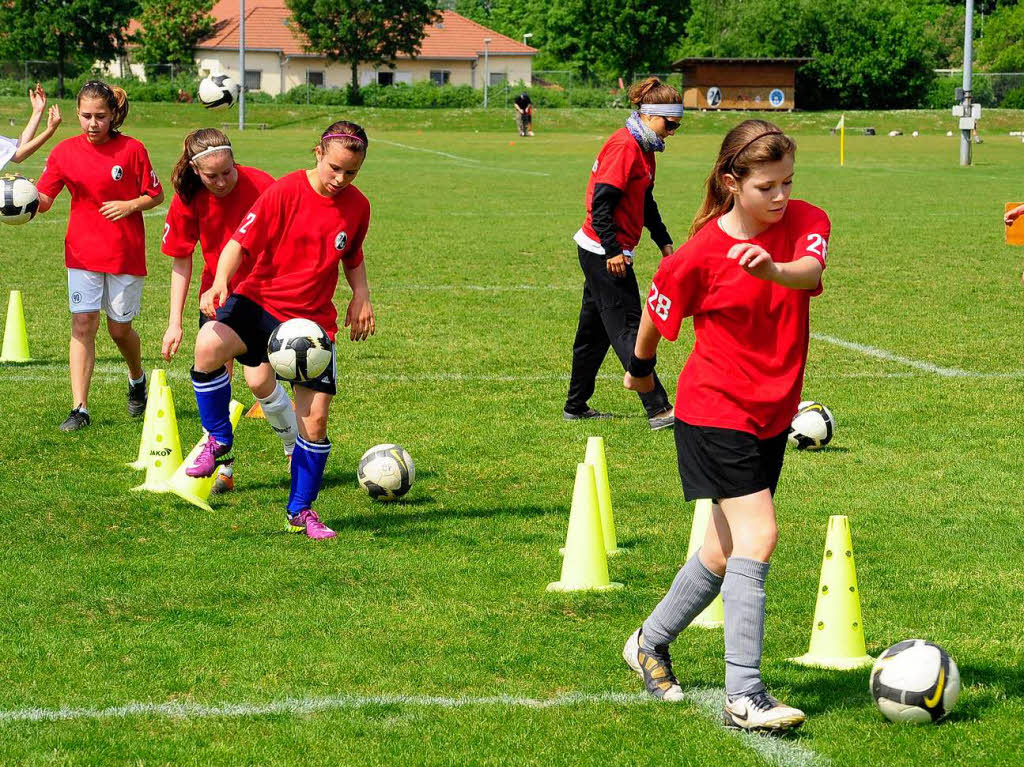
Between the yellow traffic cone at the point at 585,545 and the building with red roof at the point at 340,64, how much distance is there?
90.2 m

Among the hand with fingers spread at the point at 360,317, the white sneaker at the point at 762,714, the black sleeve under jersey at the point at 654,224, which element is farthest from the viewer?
the black sleeve under jersey at the point at 654,224

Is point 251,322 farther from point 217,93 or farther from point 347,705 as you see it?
point 217,93

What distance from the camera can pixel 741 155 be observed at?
4.55m

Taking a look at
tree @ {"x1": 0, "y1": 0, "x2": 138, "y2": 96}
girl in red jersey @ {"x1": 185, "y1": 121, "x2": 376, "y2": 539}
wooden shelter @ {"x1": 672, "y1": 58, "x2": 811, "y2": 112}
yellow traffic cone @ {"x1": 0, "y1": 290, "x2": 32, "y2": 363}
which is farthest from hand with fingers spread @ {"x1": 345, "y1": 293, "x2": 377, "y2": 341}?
tree @ {"x1": 0, "y1": 0, "x2": 138, "y2": 96}

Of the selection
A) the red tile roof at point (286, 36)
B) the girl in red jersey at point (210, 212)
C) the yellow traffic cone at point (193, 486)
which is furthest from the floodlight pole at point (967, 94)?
the red tile roof at point (286, 36)

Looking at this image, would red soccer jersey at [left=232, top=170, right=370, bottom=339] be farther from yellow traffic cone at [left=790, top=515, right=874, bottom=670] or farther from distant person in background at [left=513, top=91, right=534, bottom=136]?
distant person in background at [left=513, top=91, right=534, bottom=136]

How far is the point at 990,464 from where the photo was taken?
858 centimetres

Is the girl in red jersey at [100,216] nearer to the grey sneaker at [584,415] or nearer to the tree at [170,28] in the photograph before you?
the grey sneaker at [584,415]

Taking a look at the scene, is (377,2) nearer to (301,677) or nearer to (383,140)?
(383,140)

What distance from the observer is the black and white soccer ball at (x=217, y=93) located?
1055cm

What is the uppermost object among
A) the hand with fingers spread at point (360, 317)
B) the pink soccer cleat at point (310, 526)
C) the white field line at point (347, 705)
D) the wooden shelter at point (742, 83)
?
the wooden shelter at point (742, 83)

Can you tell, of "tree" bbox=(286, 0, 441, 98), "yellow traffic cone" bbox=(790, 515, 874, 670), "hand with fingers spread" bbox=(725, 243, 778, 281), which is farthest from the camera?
"tree" bbox=(286, 0, 441, 98)

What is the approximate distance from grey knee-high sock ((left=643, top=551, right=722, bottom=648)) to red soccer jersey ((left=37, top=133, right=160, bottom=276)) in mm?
5733

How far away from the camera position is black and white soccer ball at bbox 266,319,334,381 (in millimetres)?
6699
